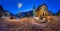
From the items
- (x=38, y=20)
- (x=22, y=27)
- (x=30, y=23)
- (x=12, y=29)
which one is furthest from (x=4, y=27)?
(x=38, y=20)

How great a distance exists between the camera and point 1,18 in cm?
355

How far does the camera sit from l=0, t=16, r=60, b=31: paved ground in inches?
140

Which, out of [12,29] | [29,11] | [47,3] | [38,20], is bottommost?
[12,29]

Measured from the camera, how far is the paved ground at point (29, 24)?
11.6ft

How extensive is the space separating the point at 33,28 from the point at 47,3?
849 millimetres

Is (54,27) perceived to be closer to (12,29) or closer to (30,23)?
(30,23)

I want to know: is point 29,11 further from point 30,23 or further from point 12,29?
point 12,29

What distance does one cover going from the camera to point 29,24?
11.9ft

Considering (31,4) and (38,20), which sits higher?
(31,4)

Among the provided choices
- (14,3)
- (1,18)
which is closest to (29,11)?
(14,3)

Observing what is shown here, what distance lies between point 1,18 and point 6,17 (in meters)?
0.14

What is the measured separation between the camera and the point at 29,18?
3.62 m

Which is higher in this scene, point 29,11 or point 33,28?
point 29,11

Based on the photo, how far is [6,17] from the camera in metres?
3.55
